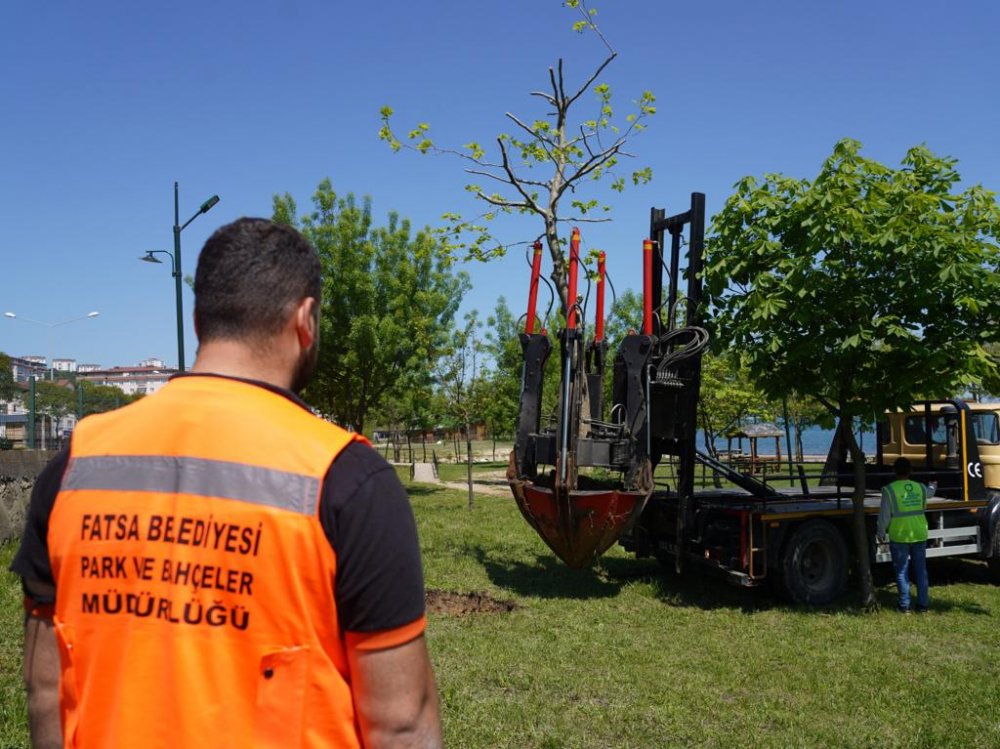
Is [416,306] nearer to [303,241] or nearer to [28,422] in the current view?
[28,422]

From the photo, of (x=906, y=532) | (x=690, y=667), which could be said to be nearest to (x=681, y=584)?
(x=906, y=532)

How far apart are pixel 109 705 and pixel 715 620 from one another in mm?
8105

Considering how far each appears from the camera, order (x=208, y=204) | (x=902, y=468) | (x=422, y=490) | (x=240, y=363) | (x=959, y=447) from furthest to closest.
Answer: (x=422, y=490) < (x=208, y=204) < (x=959, y=447) < (x=902, y=468) < (x=240, y=363)

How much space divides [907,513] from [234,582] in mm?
9343

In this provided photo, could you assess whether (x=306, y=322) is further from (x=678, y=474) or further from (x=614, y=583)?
(x=614, y=583)

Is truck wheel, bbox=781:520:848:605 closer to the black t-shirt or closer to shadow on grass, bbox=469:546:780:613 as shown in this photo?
shadow on grass, bbox=469:546:780:613

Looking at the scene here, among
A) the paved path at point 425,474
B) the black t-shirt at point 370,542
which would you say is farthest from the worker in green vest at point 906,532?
the paved path at point 425,474

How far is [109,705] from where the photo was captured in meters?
1.61

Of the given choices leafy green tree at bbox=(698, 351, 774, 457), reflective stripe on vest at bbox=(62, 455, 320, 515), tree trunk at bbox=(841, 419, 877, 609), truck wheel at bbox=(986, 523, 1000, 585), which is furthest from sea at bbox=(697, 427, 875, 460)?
reflective stripe on vest at bbox=(62, 455, 320, 515)

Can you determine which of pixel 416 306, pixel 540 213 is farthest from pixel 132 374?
pixel 540 213

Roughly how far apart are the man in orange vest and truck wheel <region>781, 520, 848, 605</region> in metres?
8.64

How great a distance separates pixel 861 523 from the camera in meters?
9.45

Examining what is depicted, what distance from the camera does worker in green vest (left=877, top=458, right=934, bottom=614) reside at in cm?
935

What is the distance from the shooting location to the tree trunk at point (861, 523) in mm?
9352
